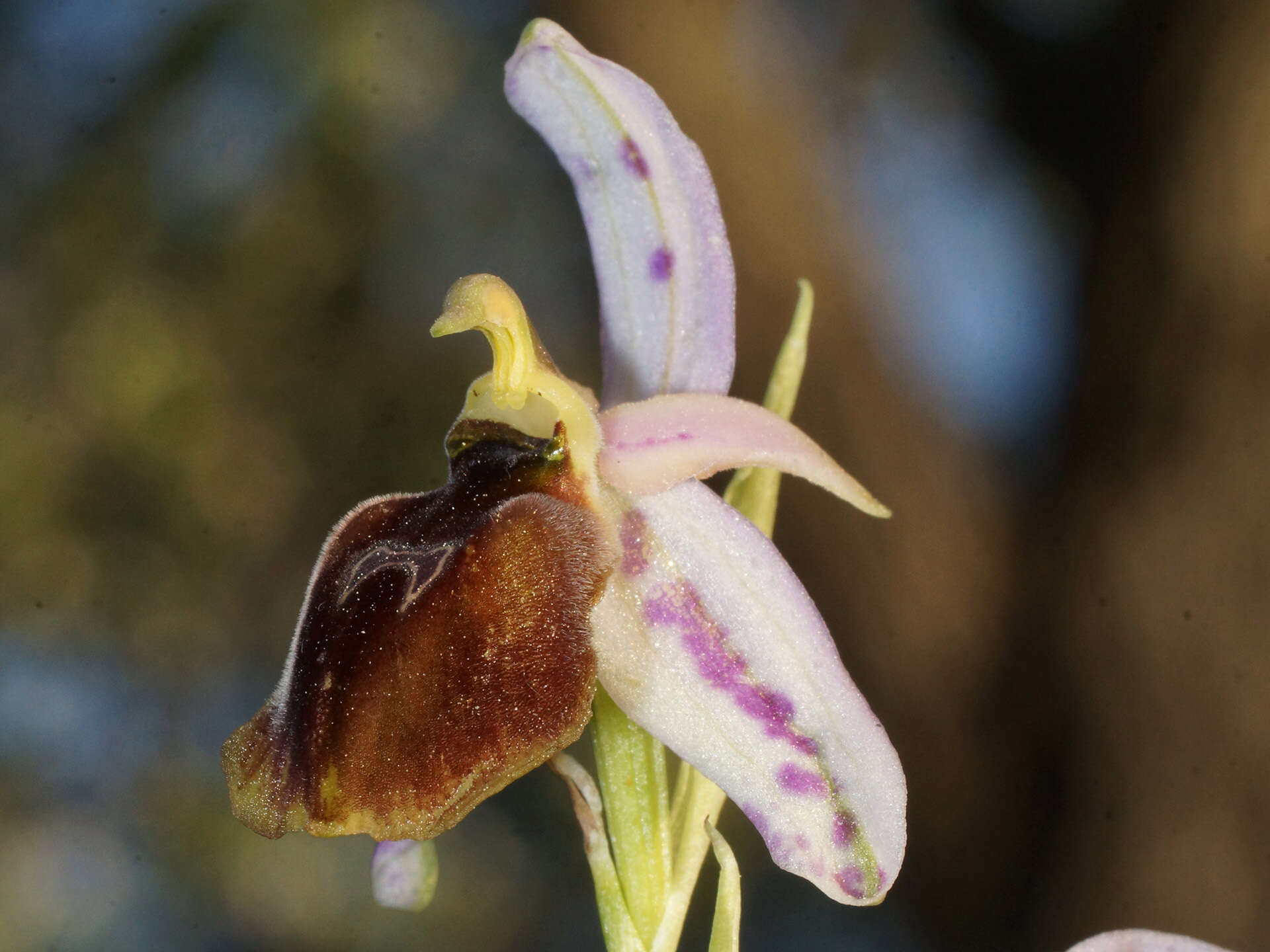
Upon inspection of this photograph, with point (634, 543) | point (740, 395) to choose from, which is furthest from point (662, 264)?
point (740, 395)

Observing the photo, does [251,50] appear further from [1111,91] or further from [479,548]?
[479,548]

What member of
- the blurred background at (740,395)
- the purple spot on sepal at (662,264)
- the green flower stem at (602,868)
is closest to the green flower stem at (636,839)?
the green flower stem at (602,868)

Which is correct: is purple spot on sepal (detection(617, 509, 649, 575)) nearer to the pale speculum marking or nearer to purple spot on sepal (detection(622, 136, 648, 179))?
the pale speculum marking

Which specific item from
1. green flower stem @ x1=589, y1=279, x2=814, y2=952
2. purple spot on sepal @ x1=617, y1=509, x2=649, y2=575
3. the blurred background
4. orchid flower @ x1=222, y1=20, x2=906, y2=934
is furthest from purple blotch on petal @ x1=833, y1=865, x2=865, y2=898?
the blurred background

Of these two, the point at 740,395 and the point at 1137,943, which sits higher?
the point at 1137,943

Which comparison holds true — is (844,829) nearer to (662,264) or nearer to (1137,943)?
(1137,943)

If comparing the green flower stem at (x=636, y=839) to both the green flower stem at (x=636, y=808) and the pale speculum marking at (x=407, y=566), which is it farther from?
the pale speculum marking at (x=407, y=566)
